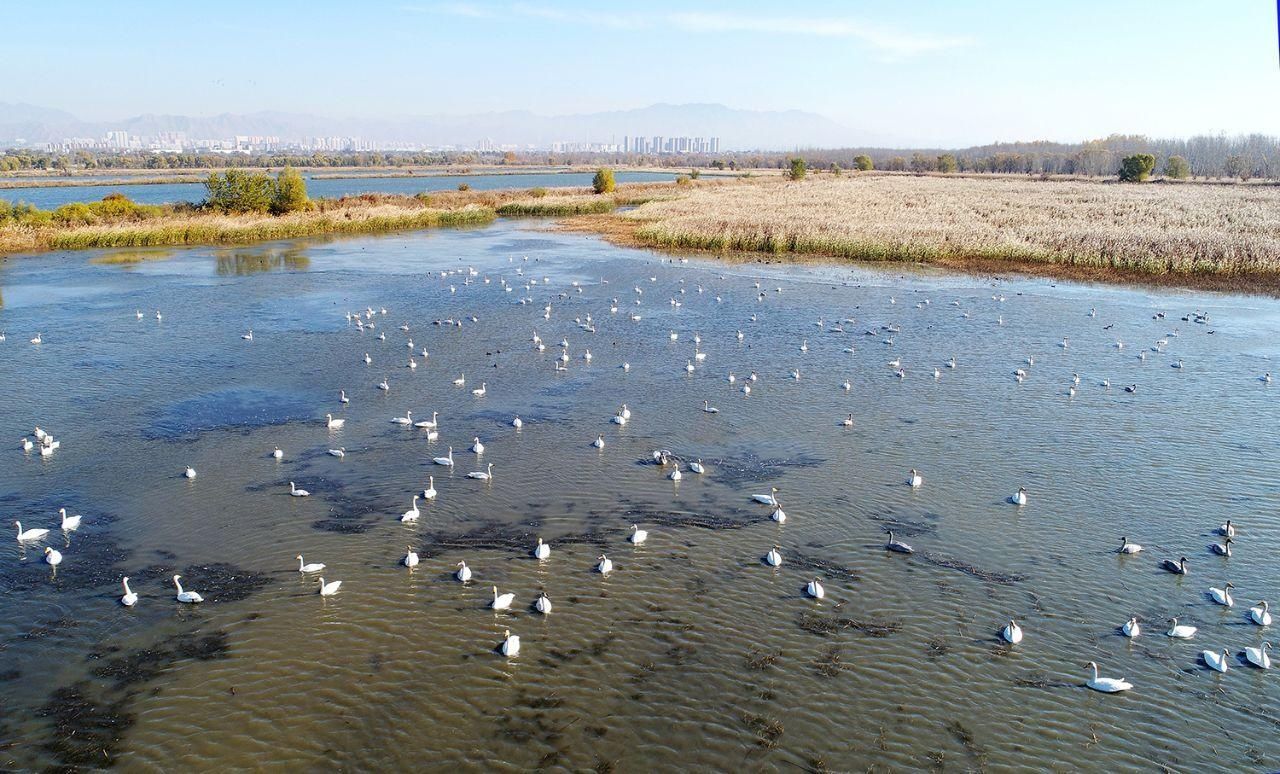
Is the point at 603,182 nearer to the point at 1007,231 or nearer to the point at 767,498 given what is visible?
the point at 1007,231

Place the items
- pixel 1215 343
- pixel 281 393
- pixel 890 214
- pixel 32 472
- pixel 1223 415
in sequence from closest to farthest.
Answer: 1. pixel 32 472
2. pixel 1223 415
3. pixel 281 393
4. pixel 1215 343
5. pixel 890 214

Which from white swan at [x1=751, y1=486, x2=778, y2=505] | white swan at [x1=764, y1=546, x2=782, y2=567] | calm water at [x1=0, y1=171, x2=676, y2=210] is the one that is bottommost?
white swan at [x1=764, y1=546, x2=782, y2=567]

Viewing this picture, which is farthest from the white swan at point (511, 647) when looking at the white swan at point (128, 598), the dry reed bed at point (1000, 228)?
the dry reed bed at point (1000, 228)

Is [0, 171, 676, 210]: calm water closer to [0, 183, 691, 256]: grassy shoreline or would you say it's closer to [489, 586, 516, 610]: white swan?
[0, 183, 691, 256]: grassy shoreline

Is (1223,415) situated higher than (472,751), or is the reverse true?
(1223,415)

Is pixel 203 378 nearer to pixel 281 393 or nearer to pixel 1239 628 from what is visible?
pixel 281 393

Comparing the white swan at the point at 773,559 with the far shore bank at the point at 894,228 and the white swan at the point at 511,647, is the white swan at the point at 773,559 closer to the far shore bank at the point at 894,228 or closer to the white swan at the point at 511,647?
the white swan at the point at 511,647

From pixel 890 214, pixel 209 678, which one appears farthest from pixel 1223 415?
pixel 890 214

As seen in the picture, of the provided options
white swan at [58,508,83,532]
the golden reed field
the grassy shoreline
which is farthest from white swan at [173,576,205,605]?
the grassy shoreline
